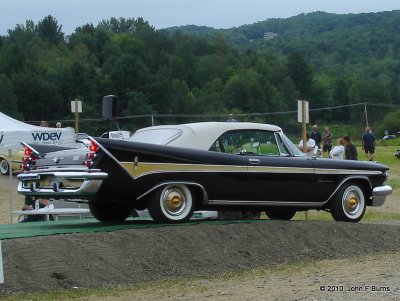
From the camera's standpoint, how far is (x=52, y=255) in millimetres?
10438

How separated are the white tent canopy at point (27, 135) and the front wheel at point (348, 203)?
18.7 m

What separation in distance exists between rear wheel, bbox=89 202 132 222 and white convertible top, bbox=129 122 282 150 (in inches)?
40.2

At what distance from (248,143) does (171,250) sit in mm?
2620

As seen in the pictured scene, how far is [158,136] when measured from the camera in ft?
43.9

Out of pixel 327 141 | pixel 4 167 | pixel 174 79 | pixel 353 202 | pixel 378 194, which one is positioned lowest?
pixel 4 167

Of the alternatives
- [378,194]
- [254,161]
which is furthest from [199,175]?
[378,194]

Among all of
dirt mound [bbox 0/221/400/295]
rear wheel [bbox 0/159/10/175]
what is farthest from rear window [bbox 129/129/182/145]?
rear wheel [bbox 0/159/10/175]

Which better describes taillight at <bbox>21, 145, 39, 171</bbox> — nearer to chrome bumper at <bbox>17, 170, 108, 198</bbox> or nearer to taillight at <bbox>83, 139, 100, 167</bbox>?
chrome bumper at <bbox>17, 170, 108, 198</bbox>

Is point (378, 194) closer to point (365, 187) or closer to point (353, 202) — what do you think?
point (365, 187)

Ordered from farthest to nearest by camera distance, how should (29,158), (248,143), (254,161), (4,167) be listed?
1. (4,167)
2. (248,143)
3. (254,161)
4. (29,158)

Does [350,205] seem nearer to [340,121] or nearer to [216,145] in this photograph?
[216,145]

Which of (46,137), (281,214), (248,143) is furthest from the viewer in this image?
(46,137)

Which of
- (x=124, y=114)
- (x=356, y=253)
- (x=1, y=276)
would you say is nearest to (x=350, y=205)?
(x=356, y=253)

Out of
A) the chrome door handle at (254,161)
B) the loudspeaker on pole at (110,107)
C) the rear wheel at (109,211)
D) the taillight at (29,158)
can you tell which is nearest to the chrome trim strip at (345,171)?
the chrome door handle at (254,161)
